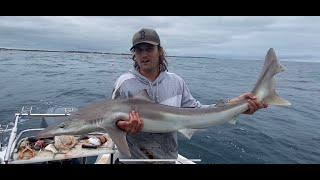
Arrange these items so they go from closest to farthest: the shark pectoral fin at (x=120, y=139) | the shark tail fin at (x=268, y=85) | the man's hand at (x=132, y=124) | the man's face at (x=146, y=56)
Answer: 1. the shark pectoral fin at (x=120, y=139)
2. the man's hand at (x=132, y=124)
3. the man's face at (x=146, y=56)
4. the shark tail fin at (x=268, y=85)

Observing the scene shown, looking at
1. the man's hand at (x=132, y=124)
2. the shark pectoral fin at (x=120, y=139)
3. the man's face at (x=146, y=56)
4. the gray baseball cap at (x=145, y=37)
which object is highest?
the gray baseball cap at (x=145, y=37)

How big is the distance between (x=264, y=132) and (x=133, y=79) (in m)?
11.4

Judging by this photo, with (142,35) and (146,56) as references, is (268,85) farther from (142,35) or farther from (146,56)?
(142,35)

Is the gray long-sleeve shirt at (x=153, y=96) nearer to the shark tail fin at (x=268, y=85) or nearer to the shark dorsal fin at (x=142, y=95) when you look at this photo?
the shark dorsal fin at (x=142, y=95)

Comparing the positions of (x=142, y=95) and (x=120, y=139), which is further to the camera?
(x=142, y=95)

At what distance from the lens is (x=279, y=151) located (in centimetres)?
1195

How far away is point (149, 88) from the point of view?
4.22m

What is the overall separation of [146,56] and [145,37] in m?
0.24

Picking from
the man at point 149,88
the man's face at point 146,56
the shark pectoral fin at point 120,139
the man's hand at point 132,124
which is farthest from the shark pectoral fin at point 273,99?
the shark pectoral fin at point 120,139

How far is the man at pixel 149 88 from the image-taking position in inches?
157

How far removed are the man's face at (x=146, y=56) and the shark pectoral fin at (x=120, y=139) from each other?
851 mm

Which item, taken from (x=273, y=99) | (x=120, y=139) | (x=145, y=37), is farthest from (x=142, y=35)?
(x=273, y=99)
